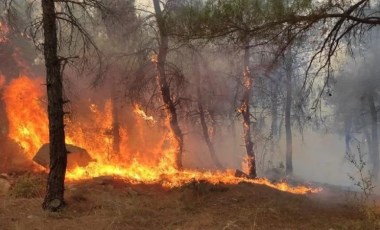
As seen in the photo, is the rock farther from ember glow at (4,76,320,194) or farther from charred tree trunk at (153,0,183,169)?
charred tree trunk at (153,0,183,169)

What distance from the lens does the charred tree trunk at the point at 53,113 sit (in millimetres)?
8906

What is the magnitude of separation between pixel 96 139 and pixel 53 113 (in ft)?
44.1

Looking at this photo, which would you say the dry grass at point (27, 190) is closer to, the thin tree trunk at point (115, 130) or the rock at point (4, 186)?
the rock at point (4, 186)

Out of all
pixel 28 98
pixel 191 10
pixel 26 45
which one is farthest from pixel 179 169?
pixel 26 45

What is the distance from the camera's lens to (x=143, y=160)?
22312 millimetres

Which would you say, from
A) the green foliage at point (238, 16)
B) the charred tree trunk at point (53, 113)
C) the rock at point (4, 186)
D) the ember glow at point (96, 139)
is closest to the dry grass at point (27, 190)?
the rock at point (4, 186)

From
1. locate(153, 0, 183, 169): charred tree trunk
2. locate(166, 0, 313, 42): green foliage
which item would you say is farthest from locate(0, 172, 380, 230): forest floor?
locate(153, 0, 183, 169): charred tree trunk

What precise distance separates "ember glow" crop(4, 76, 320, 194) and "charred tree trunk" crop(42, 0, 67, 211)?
5362mm

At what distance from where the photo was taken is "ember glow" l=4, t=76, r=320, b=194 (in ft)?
53.5

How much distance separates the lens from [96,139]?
22.1m

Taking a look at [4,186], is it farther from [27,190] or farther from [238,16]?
[238,16]

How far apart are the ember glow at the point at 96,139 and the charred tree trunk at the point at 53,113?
211 inches

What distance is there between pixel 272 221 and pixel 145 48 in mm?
10804

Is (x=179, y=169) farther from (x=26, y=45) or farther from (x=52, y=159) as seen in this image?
(x=26, y=45)
